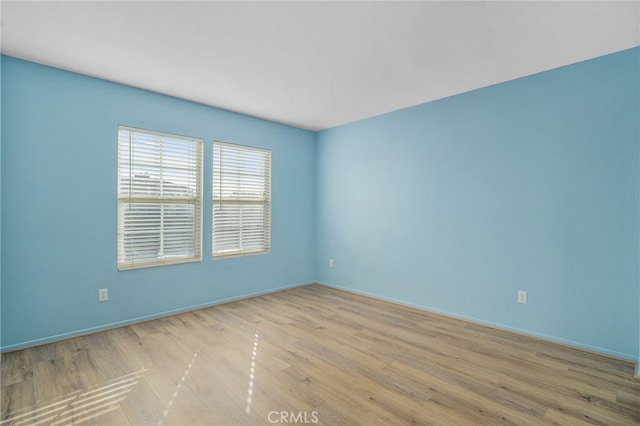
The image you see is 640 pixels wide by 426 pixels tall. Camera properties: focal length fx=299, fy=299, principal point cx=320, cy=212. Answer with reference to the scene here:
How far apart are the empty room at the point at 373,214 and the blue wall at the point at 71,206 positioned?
0.06 ft

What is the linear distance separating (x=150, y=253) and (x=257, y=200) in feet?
5.04

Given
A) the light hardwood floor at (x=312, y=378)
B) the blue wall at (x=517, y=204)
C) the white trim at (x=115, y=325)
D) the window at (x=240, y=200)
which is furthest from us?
the window at (x=240, y=200)

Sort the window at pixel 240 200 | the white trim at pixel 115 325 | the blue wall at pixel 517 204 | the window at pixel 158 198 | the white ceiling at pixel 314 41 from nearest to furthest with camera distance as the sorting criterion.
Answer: the white ceiling at pixel 314 41
the blue wall at pixel 517 204
the white trim at pixel 115 325
the window at pixel 158 198
the window at pixel 240 200

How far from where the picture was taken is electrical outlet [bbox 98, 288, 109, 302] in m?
2.95

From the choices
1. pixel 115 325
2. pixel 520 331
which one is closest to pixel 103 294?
pixel 115 325

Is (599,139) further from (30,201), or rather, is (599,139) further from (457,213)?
(30,201)

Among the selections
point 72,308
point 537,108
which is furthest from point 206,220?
point 537,108

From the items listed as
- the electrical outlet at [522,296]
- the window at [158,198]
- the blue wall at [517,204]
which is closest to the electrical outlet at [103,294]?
the window at [158,198]

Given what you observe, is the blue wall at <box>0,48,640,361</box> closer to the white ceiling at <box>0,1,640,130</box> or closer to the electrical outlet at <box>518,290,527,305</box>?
the electrical outlet at <box>518,290,527,305</box>

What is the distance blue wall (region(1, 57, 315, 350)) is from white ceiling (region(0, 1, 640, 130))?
251mm

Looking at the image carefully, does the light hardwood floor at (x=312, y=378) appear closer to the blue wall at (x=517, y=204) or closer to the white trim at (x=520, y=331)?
the white trim at (x=520, y=331)

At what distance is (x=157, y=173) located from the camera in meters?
3.32

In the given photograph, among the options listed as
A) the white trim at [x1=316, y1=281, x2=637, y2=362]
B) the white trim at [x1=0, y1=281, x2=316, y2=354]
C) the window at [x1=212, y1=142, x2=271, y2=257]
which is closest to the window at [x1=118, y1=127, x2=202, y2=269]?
the window at [x1=212, y1=142, x2=271, y2=257]

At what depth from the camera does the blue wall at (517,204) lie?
244 cm
